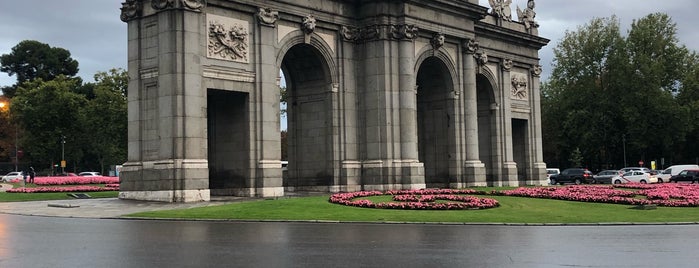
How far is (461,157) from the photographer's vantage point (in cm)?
5384

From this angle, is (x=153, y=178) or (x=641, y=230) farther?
(x=153, y=178)

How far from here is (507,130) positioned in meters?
62.5

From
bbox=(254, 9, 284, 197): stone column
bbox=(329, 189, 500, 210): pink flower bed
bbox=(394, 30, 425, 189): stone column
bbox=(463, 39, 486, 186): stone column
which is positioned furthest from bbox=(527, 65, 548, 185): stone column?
bbox=(254, 9, 284, 197): stone column

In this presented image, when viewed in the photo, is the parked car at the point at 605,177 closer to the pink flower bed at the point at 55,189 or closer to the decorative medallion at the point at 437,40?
the decorative medallion at the point at 437,40

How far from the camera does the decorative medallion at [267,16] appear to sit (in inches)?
1677

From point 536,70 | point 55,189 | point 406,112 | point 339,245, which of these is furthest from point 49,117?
point 339,245

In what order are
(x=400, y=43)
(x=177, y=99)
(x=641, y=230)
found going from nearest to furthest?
(x=641, y=230)
(x=177, y=99)
(x=400, y=43)

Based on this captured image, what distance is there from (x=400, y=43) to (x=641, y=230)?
88.0 feet

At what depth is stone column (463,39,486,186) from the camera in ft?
176

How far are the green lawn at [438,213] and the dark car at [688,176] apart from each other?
44.7m

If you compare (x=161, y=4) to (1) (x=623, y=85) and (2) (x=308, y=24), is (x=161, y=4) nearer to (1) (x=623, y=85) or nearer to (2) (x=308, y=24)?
(2) (x=308, y=24)

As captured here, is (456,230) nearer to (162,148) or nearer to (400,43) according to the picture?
(162,148)

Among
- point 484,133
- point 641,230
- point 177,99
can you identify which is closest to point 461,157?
point 484,133

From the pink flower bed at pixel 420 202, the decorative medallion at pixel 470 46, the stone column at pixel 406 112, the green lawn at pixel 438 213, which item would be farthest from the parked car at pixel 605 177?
the green lawn at pixel 438 213
